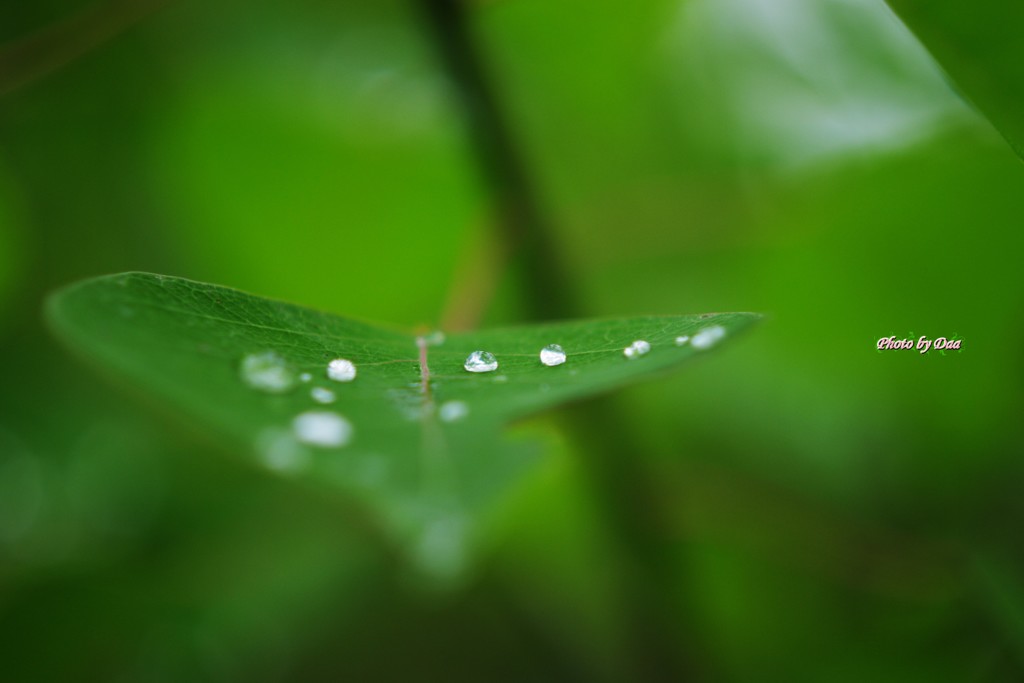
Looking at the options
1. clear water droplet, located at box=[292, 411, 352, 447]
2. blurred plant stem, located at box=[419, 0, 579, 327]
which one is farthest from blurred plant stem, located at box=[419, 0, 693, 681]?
clear water droplet, located at box=[292, 411, 352, 447]

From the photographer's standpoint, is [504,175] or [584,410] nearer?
[504,175]

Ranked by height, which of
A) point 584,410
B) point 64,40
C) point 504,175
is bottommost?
point 584,410

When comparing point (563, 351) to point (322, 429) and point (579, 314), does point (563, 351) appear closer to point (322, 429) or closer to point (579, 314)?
point (322, 429)

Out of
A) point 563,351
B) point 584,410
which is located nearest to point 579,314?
point 584,410

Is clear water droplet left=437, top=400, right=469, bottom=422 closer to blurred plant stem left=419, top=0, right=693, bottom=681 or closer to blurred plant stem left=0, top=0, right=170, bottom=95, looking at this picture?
blurred plant stem left=419, top=0, right=693, bottom=681

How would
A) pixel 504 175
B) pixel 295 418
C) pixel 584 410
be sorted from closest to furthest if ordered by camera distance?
pixel 295 418 < pixel 504 175 < pixel 584 410

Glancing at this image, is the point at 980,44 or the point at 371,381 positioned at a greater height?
the point at 980,44

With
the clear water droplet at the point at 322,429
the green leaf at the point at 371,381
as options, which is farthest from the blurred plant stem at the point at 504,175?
the clear water droplet at the point at 322,429
